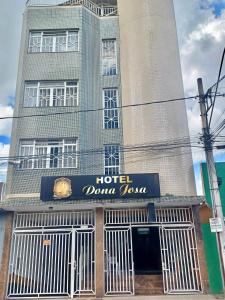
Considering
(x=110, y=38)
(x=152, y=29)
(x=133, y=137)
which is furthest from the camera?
(x=110, y=38)

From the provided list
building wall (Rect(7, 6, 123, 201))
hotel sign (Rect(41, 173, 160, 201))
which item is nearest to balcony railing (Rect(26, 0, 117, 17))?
building wall (Rect(7, 6, 123, 201))

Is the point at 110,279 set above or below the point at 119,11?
below

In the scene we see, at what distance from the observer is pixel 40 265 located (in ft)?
38.6

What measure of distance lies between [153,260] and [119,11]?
13.7 m

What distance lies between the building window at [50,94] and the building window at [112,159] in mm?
2890

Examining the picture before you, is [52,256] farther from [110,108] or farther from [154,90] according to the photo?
[154,90]

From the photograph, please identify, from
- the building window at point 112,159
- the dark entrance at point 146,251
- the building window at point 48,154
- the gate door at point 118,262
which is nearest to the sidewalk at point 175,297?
the gate door at point 118,262

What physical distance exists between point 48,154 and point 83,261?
519cm

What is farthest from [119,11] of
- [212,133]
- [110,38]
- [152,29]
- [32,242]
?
[32,242]

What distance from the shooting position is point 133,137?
14.2 meters

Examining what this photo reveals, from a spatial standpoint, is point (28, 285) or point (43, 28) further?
point (43, 28)

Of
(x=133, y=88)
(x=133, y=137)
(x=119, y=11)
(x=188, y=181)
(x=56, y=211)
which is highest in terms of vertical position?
(x=119, y=11)

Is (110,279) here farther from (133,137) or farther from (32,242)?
(133,137)

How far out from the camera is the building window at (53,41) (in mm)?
15977
